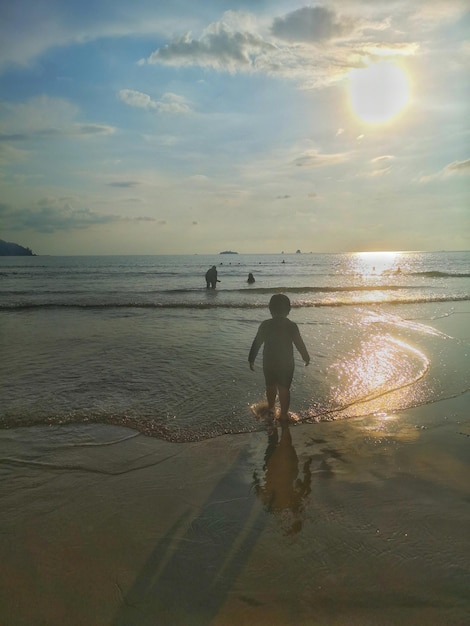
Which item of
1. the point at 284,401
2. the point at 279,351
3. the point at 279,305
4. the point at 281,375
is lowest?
the point at 284,401

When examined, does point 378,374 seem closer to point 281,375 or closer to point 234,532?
point 281,375

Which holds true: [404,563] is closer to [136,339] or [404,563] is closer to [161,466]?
[161,466]

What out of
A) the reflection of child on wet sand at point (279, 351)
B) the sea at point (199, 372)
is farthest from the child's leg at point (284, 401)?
the sea at point (199, 372)

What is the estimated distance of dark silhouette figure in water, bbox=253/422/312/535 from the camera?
381cm

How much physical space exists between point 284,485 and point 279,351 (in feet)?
7.73

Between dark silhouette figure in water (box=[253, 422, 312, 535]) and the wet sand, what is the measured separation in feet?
0.06

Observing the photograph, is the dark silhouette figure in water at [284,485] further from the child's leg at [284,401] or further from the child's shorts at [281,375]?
the child's shorts at [281,375]

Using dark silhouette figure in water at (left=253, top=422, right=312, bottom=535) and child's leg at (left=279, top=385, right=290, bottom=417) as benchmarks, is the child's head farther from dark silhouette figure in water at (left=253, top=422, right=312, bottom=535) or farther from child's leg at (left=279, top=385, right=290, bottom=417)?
dark silhouette figure in water at (left=253, top=422, right=312, bottom=535)

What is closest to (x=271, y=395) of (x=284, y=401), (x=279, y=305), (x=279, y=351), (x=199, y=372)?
(x=284, y=401)

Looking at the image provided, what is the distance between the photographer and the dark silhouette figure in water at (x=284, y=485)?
12.5 ft

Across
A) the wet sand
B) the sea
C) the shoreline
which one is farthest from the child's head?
the shoreline

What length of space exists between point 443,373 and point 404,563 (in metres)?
6.51

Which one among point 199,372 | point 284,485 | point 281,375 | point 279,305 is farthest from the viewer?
point 199,372

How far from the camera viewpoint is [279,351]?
6.38 metres
